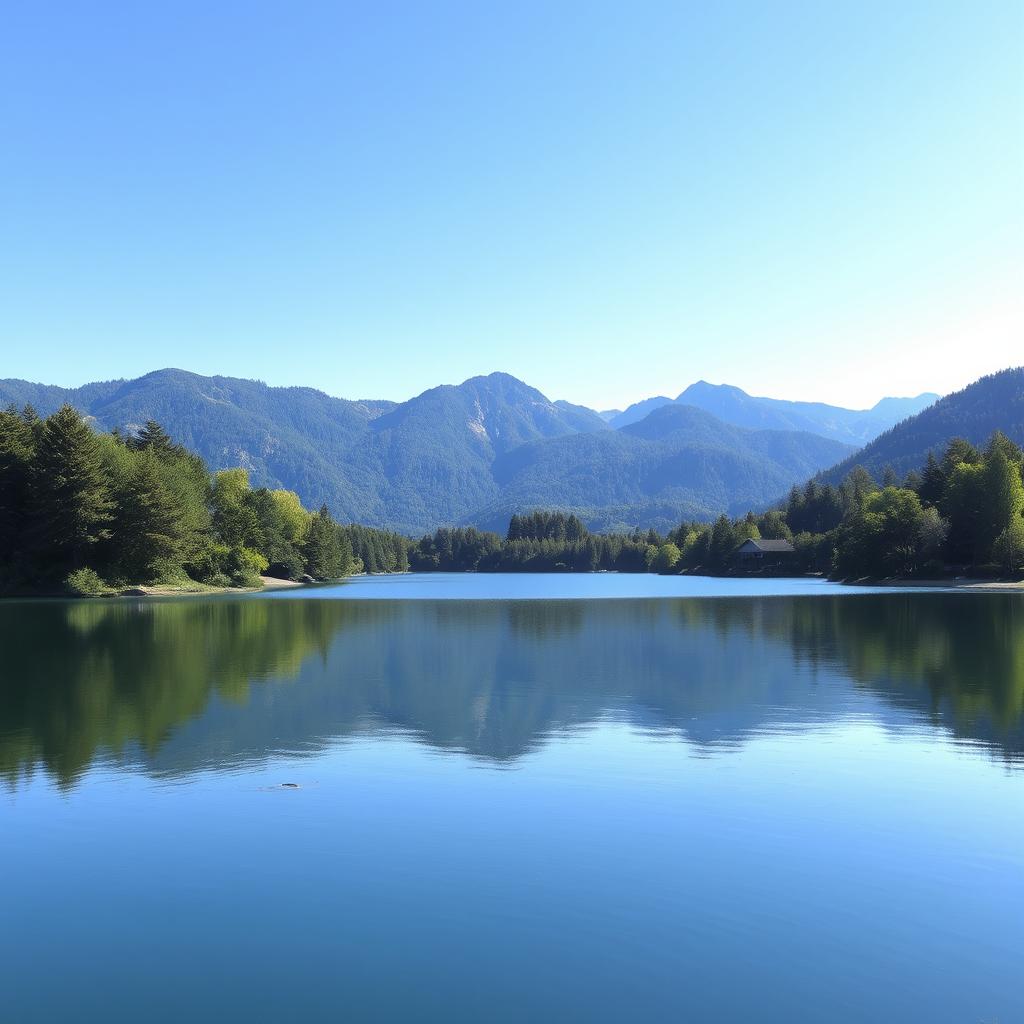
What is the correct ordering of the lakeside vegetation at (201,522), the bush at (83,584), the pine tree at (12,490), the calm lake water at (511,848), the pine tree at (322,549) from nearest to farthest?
the calm lake water at (511,848) → the lakeside vegetation at (201,522) → the pine tree at (12,490) → the bush at (83,584) → the pine tree at (322,549)

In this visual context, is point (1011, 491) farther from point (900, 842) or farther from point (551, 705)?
point (900, 842)

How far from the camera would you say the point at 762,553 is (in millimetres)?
169750

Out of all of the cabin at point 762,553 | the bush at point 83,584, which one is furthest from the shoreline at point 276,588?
the cabin at point 762,553

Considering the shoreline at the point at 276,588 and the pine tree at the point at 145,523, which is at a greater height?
the pine tree at the point at 145,523

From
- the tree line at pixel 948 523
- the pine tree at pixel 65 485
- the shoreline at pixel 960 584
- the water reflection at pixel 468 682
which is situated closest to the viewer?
the water reflection at pixel 468 682

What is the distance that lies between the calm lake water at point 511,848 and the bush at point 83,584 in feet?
184

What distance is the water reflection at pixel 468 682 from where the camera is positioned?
18797 millimetres

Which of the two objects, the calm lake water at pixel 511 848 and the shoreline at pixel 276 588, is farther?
the shoreline at pixel 276 588

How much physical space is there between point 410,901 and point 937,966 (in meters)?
5.29

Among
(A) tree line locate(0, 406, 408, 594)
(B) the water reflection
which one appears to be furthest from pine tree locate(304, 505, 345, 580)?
(B) the water reflection

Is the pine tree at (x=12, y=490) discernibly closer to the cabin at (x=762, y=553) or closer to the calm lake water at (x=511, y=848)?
the calm lake water at (x=511, y=848)

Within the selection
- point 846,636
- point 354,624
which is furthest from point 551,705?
point 354,624

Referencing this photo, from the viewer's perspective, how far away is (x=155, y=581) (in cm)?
8725

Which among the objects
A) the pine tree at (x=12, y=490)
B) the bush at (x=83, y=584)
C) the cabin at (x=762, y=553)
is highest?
the pine tree at (x=12, y=490)
